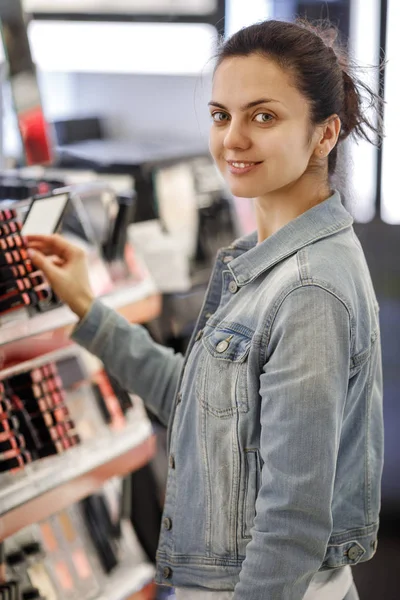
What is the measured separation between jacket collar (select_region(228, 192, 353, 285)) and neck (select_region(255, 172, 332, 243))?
3 cm

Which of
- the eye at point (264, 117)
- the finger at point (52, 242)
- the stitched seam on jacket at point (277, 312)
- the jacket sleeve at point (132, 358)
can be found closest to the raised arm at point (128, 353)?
the jacket sleeve at point (132, 358)

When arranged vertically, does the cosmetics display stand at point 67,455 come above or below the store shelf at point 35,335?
below

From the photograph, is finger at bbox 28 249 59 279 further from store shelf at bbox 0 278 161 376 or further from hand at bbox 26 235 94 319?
store shelf at bbox 0 278 161 376

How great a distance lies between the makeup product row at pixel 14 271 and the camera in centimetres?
193

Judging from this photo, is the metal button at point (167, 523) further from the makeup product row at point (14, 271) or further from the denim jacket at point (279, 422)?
the makeup product row at point (14, 271)

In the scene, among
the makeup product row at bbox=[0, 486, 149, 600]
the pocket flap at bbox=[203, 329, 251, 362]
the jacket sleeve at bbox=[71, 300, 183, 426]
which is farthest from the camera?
the makeup product row at bbox=[0, 486, 149, 600]

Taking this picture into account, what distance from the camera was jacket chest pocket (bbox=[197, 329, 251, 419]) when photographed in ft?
4.57

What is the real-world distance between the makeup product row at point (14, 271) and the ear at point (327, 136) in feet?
2.49

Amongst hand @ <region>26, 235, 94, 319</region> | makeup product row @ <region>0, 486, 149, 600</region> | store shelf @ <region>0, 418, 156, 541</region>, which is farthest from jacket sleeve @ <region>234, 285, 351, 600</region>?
makeup product row @ <region>0, 486, 149, 600</region>

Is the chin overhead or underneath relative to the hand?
overhead

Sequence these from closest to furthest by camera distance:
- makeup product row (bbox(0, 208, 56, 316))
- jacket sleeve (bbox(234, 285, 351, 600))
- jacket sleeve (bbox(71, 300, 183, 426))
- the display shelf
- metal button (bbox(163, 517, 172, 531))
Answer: jacket sleeve (bbox(234, 285, 351, 600)) → metal button (bbox(163, 517, 172, 531)) → jacket sleeve (bbox(71, 300, 183, 426)) → makeup product row (bbox(0, 208, 56, 316)) → the display shelf

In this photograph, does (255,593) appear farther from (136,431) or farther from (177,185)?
(177,185)

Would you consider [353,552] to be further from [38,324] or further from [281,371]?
[38,324]

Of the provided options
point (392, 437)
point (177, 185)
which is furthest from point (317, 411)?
point (392, 437)
